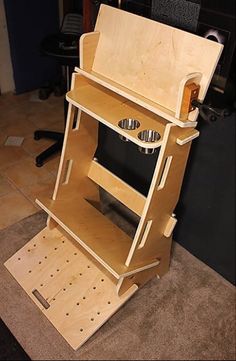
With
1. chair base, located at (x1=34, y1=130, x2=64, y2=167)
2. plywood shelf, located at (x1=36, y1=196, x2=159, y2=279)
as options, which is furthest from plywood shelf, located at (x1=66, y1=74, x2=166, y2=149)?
chair base, located at (x1=34, y1=130, x2=64, y2=167)

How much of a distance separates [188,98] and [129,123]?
25 cm

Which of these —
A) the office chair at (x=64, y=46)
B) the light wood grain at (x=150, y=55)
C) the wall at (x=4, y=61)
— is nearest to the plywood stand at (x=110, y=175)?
the light wood grain at (x=150, y=55)

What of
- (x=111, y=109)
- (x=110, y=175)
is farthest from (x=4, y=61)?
(x=111, y=109)

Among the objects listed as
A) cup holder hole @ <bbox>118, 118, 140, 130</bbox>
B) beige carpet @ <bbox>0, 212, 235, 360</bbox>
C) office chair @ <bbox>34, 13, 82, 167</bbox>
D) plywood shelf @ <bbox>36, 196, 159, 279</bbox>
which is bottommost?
beige carpet @ <bbox>0, 212, 235, 360</bbox>

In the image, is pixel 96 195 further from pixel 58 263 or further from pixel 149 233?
pixel 149 233

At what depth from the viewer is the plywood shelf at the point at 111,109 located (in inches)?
47.2

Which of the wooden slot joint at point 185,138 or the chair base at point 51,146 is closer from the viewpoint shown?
the wooden slot joint at point 185,138

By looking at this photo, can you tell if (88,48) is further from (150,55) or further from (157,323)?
(157,323)

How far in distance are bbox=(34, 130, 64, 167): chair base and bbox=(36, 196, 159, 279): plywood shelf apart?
624 mm

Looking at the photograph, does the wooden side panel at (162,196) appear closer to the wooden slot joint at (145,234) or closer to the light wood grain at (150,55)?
the wooden slot joint at (145,234)

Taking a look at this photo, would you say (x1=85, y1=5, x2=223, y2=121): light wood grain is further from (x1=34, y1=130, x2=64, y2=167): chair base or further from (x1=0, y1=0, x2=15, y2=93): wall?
(x1=0, y1=0, x2=15, y2=93): wall

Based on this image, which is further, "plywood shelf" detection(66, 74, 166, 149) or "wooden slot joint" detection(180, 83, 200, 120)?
"plywood shelf" detection(66, 74, 166, 149)

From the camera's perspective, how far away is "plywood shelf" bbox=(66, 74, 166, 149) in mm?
1198

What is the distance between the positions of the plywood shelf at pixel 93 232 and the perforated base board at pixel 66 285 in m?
0.15
